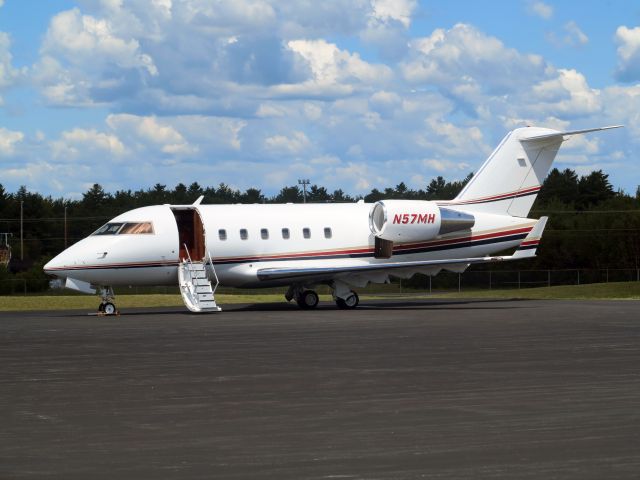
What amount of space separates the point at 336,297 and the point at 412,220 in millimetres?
3784

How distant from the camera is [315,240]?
38469 mm

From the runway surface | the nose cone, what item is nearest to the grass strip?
the nose cone

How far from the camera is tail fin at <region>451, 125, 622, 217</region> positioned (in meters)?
41.1

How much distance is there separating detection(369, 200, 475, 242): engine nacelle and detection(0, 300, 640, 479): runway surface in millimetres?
11931

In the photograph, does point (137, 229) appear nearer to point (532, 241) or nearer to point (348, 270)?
point (348, 270)

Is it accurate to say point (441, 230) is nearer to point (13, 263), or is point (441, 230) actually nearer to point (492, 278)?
point (492, 278)

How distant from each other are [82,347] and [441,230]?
1908 cm

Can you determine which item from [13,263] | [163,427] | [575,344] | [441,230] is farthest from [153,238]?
[13,263]

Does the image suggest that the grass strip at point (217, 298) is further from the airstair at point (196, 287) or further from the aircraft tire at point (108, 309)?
the airstair at point (196, 287)

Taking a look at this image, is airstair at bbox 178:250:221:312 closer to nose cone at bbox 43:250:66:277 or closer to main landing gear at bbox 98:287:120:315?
main landing gear at bbox 98:287:120:315

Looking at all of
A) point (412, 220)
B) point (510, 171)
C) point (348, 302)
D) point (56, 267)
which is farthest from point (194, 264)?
point (510, 171)

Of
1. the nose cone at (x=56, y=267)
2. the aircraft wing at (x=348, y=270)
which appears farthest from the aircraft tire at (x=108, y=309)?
the aircraft wing at (x=348, y=270)

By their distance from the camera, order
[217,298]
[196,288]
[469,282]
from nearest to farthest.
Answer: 1. [196,288]
2. [217,298]
3. [469,282]

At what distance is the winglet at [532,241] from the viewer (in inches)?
1620
